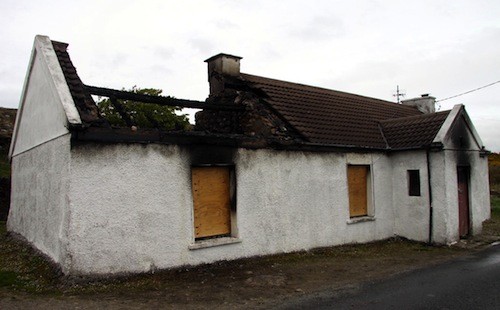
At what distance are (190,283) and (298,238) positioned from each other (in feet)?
13.0

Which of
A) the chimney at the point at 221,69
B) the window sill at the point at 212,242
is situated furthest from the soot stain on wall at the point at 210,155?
the chimney at the point at 221,69

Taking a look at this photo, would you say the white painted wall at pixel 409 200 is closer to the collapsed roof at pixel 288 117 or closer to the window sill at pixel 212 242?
the collapsed roof at pixel 288 117

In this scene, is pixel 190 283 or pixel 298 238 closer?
pixel 190 283

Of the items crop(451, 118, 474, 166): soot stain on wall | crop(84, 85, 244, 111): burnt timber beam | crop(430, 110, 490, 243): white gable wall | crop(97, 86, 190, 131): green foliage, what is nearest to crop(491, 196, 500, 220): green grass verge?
crop(430, 110, 490, 243): white gable wall

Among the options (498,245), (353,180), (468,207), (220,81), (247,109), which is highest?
(220,81)

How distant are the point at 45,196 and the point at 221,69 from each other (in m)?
6.95

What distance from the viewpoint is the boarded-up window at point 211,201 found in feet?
31.2

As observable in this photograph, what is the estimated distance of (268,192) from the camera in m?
10.6

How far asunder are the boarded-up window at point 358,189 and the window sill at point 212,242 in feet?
14.8

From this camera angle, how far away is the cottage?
8031mm

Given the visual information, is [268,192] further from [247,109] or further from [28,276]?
[28,276]

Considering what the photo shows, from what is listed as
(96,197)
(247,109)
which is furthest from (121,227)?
(247,109)

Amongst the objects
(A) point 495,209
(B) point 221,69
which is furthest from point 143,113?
(A) point 495,209

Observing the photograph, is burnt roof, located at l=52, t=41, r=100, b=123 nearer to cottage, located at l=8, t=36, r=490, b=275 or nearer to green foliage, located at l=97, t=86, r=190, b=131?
cottage, located at l=8, t=36, r=490, b=275
